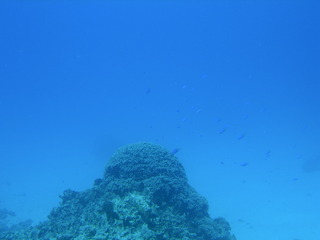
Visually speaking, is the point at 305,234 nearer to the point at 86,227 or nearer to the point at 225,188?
the point at 225,188

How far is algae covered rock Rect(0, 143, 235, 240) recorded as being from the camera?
6.00 metres

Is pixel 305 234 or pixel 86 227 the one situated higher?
pixel 305 234

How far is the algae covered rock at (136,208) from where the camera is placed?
6.00 metres

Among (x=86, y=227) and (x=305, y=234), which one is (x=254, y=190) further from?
(x=86, y=227)

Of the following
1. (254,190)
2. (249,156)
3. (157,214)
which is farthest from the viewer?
(249,156)

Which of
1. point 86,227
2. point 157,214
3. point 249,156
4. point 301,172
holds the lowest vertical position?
point 86,227

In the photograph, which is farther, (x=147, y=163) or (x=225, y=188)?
(x=225, y=188)

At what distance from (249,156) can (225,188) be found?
2351 cm

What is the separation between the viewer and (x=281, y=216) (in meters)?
23.2

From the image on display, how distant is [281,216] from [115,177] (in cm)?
1903

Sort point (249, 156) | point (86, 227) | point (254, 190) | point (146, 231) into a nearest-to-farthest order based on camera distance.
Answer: point (146, 231) → point (86, 227) → point (254, 190) → point (249, 156)

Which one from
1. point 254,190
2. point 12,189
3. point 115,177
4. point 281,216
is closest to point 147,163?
point 115,177

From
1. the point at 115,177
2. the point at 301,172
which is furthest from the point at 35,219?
the point at 301,172

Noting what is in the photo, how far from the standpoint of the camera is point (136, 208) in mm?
6414
